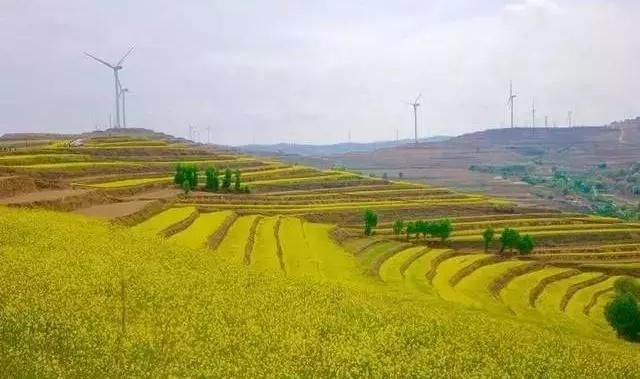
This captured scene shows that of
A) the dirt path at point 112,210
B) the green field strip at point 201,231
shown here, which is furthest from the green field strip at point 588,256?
the dirt path at point 112,210

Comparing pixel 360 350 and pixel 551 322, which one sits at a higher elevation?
pixel 360 350

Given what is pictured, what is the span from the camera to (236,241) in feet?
199

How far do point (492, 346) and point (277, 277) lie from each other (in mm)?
14664

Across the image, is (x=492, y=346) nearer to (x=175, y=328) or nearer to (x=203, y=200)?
(x=175, y=328)

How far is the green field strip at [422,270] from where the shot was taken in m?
54.5

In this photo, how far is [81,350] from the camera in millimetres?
25109

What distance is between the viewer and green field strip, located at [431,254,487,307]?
172 feet

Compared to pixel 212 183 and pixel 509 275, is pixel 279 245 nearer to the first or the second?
pixel 509 275

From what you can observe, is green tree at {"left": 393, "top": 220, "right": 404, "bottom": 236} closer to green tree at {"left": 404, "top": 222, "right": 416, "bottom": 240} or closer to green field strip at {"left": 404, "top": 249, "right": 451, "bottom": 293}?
green tree at {"left": 404, "top": 222, "right": 416, "bottom": 240}

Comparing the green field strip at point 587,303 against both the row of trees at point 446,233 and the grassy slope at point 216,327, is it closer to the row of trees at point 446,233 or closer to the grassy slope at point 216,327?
the row of trees at point 446,233

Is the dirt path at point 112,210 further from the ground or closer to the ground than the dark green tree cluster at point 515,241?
further from the ground

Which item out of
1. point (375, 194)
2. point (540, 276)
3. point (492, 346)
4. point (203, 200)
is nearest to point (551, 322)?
point (492, 346)

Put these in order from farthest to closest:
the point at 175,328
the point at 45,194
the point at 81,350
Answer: the point at 45,194 < the point at 175,328 < the point at 81,350

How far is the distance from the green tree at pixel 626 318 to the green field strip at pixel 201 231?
29.7m
